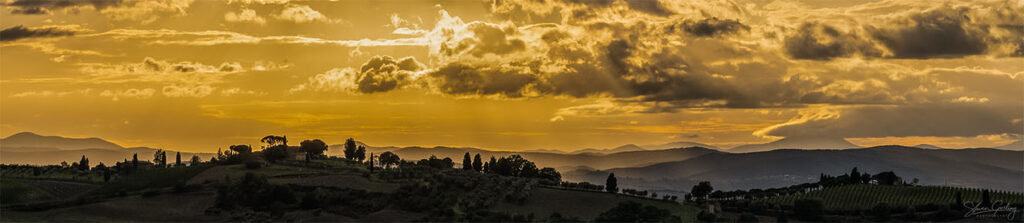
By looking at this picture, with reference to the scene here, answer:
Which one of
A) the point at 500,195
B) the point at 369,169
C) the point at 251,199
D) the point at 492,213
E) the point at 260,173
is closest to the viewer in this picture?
the point at 492,213

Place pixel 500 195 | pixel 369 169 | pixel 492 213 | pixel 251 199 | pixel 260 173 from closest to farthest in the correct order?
pixel 492 213 < pixel 251 199 < pixel 500 195 < pixel 260 173 < pixel 369 169

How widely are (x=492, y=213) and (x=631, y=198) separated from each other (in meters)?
34.0

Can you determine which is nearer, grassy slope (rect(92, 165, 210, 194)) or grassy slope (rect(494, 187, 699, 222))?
grassy slope (rect(494, 187, 699, 222))

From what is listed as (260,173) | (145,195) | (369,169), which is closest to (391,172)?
(369,169)

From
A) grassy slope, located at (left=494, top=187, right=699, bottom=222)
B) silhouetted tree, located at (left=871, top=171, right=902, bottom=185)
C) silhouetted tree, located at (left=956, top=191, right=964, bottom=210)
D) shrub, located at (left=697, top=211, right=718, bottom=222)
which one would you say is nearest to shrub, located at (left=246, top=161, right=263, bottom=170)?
grassy slope, located at (left=494, top=187, right=699, bottom=222)

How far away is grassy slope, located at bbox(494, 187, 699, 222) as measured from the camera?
137625mm

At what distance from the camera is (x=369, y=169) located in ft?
604

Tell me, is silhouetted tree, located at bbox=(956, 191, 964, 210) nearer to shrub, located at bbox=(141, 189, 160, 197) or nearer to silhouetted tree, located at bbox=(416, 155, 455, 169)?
silhouetted tree, located at bbox=(416, 155, 455, 169)

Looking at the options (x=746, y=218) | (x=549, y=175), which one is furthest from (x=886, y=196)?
(x=549, y=175)

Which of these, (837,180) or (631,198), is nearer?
(631,198)

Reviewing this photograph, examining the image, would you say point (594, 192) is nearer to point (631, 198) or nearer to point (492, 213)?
point (631, 198)
